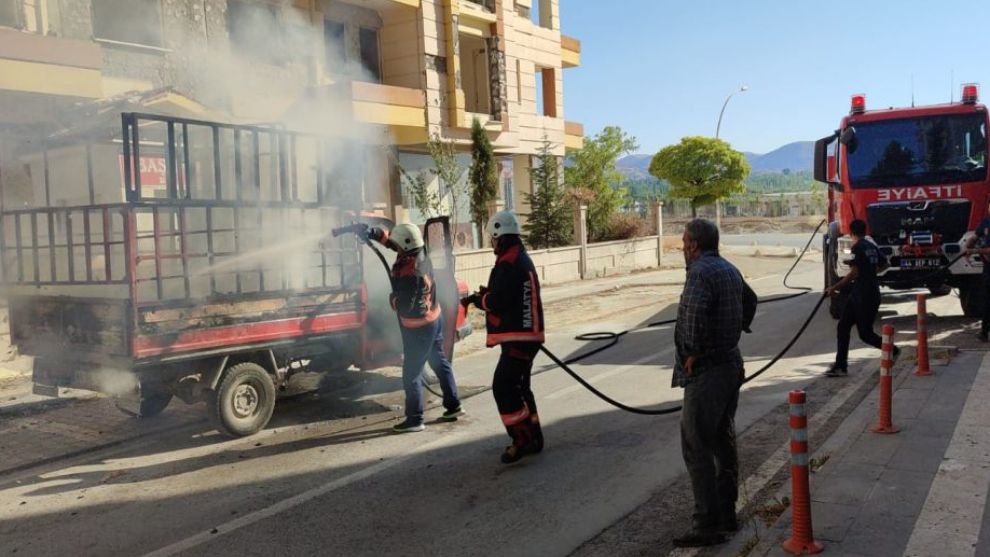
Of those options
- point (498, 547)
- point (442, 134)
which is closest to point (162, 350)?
point (498, 547)

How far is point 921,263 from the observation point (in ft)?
37.8

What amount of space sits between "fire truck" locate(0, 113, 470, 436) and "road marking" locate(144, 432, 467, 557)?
5.27ft

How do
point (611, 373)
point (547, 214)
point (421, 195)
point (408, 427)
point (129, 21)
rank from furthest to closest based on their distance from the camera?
point (547, 214) → point (421, 195) → point (129, 21) → point (611, 373) → point (408, 427)

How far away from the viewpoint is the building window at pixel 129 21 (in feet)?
48.1

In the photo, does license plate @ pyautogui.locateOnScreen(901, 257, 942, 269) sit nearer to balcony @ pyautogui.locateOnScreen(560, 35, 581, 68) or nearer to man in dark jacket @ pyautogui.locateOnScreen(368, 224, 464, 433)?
man in dark jacket @ pyautogui.locateOnScreen(368, 224, 464, 433)

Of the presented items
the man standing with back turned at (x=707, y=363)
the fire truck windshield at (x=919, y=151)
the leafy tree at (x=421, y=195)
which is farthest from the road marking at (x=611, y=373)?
the leafy tree at (x=421, y=195)

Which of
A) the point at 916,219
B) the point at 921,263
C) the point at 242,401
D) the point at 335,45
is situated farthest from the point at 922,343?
the point at 335,45

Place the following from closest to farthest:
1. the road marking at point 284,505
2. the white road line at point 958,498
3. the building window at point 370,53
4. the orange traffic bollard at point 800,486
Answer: the orange traffic bollard at point 800,486 → the white road line at point 958,498 → the road marking at point 284,505 → the building window at point 370,53

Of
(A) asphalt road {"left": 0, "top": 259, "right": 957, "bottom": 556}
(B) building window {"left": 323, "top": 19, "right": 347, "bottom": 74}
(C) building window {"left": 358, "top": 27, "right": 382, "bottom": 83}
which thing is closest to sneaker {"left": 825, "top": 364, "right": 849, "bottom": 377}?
(A) asphalt road {"left": 0, "top": 259, "right": 957, "bottom": 556}

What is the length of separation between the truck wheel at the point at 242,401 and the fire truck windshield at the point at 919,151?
29.6 feet

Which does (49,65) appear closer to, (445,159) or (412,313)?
(412,313)

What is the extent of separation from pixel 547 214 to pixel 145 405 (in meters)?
17.4

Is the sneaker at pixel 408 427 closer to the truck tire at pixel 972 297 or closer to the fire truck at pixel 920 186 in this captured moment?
the fire truck at pixel 920 186

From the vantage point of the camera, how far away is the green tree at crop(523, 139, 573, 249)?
23.6 m
